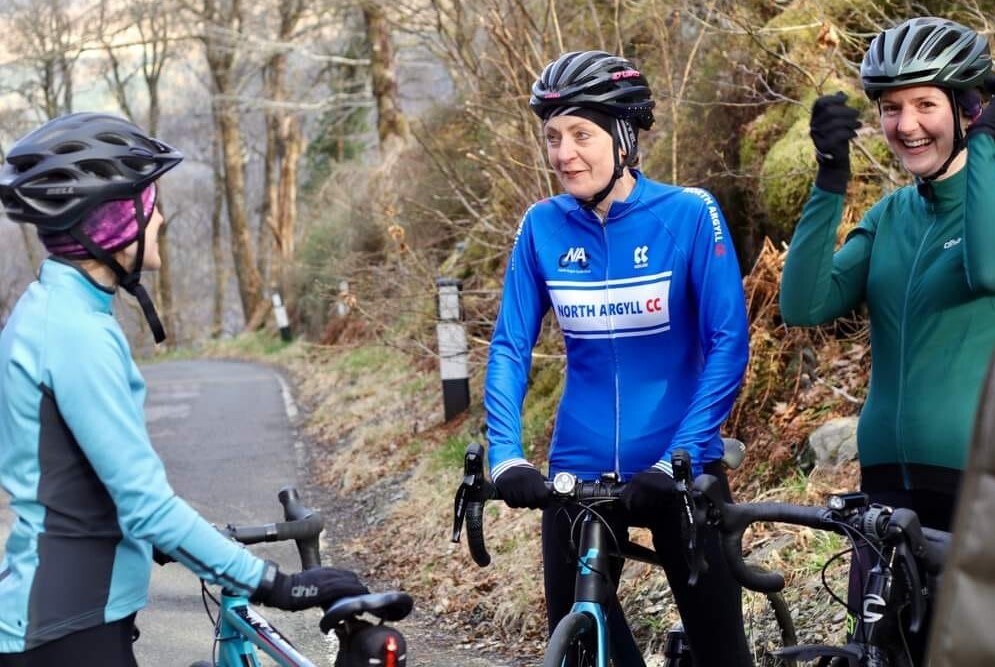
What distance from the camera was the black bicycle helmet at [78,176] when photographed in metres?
3.03

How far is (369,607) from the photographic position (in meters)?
2.88

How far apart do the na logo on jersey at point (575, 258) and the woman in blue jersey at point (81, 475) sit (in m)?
1.47

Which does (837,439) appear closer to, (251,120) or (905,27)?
(905,27)

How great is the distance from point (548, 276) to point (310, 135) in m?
33.9

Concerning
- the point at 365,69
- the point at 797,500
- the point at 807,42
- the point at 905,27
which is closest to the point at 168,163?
the point at 905,27

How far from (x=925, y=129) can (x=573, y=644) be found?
168cm

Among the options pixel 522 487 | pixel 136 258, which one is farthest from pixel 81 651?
pixel 522 487

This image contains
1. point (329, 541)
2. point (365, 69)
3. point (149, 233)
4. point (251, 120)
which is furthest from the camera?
point (251, 120)

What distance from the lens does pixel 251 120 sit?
45.9m

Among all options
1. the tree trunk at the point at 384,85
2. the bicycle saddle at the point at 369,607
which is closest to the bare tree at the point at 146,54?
the tree trunk at the point at 384,85

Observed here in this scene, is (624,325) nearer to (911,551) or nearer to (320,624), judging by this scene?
(911,551)

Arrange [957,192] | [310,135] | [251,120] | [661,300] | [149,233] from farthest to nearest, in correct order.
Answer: [251,120] < [310,135] < [661,300] < [957,192] < [149,233]

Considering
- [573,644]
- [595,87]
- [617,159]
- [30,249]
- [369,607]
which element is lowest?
[30,249]

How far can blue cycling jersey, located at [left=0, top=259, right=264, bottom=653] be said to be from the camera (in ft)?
9.25
